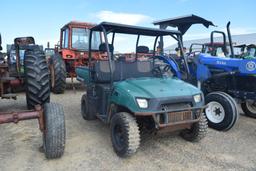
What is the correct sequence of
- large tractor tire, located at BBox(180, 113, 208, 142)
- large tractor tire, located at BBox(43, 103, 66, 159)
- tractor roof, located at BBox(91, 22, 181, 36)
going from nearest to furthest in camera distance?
large tractor tire, located at BBox(43, 103, 66, 159), large tractor tire, located at BBox(180, 113, 208, 142), tractor roof, located at BBox(91, 22, 181, 36)

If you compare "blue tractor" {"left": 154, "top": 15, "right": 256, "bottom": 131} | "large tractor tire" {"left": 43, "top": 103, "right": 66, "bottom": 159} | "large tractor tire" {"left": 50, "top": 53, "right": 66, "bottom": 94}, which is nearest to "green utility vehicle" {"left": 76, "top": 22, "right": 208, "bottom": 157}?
"large tractor tire" {"left": 43, "top": 103, "right": 66, "bottom": 159}

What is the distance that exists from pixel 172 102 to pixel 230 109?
5.50 feet

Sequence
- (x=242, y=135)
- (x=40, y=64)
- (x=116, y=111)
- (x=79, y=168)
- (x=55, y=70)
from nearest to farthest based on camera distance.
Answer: (x=79, y=168)
(x=116, y=111)
(x=242, y=135)
(x=40, y=64)
(x=55, y=70)

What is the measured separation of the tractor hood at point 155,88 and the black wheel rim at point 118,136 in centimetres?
53

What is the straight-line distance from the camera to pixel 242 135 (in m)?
4.85

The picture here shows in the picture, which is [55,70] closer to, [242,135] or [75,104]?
[75,104]

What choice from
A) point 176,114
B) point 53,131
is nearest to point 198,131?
point 176,114

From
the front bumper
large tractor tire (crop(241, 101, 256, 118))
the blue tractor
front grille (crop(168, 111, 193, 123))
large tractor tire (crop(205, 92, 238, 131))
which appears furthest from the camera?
large tractor tire (crop(241, 101, 256, 118))

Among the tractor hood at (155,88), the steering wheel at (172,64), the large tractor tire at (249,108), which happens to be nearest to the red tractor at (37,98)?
the tractor hood at (155,88)

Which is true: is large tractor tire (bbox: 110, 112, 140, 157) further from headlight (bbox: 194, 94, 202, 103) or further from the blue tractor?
the blue tractor

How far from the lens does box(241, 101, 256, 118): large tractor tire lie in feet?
20.0

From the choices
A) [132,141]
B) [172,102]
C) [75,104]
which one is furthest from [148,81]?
[75,104]

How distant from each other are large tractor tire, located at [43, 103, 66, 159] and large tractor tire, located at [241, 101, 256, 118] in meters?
4.16

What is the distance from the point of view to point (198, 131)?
4266 millimetres
